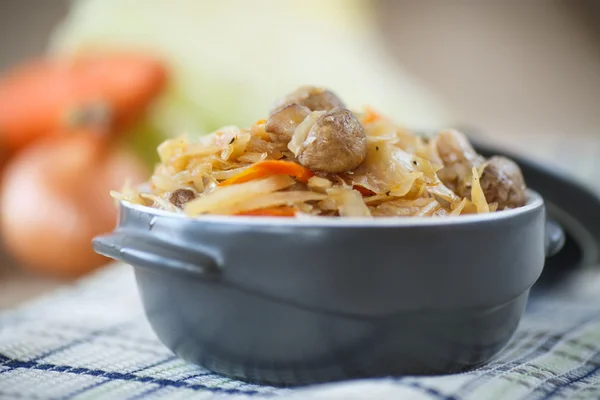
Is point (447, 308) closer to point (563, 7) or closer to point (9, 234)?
point (9, 234)

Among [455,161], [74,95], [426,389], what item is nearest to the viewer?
[426,389]

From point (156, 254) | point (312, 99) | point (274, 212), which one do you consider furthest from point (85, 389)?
point (312, 99)

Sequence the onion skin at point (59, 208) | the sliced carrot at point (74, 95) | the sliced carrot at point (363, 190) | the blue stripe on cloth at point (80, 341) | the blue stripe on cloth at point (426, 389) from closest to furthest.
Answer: the blue stripe on cloth at point (426, 389), the sliced carrot at point (363, 190), the blue stripe on cloth at point (80, 341), the onion skin at point (59, 208), the sliced carrot at point (74, 95)

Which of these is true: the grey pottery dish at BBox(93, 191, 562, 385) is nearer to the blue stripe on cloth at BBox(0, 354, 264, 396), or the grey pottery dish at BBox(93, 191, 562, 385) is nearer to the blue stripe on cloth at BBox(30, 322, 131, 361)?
the blue stripe on cloth at BBox(0, 354, 264, 396)

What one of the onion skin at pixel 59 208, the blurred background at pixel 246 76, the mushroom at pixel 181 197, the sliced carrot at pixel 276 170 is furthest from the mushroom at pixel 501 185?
the onion skin at pixel 59 208

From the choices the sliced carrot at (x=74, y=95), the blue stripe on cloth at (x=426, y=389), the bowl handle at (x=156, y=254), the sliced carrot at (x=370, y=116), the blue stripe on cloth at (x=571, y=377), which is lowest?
the blue stripe on cloth at (x=571, y=377)

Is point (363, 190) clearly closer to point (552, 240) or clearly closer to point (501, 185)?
point (501, 185)

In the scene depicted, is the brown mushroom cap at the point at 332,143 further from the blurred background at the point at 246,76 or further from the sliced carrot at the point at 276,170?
the blurred background at the point at 246,76
